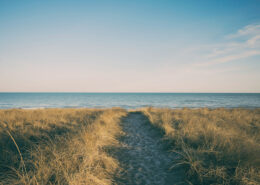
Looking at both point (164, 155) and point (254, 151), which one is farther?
point (164, 155)

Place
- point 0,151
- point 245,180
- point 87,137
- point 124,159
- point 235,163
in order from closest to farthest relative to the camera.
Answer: point 245,180 → point 235,163 → point 0,151 → point 124,159 → point 87,137

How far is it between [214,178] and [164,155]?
191cm

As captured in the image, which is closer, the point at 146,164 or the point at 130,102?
the point at 146,164

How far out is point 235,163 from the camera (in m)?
3.26

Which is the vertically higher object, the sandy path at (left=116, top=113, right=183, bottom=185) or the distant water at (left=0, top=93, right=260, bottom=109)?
the sandy path at (left=116, top=113, right=183, bottom=185)

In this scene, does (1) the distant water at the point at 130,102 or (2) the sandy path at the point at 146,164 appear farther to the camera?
(1) the distant water at the point at 130,102

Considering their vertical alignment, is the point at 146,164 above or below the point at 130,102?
above

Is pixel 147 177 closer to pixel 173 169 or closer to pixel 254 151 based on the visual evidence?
pixel 173 169

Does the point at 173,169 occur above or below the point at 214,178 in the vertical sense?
below

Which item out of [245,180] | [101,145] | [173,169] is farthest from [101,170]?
[245,180]

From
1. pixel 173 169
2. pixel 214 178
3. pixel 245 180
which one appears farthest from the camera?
pixel 173 169

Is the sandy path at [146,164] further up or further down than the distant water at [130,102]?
further up

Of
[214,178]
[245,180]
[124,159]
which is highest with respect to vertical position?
[245,180]

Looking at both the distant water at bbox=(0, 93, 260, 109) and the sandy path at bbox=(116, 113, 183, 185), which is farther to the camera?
the distant water at bbox=(0, 93, 260, 109)
